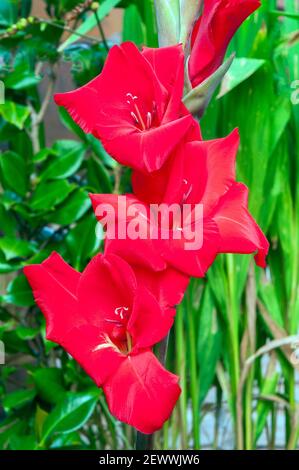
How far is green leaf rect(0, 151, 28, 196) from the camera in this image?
3.12 feet

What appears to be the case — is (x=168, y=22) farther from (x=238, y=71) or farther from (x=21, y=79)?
(x=21, y=79)

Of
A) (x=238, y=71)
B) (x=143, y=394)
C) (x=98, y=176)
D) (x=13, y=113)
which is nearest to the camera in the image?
(x=143, y=394)

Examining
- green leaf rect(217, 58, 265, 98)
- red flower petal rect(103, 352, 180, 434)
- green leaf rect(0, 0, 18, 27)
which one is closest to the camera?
red flower petal rect(103, 352, 180, 434)

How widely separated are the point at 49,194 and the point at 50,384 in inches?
11.1

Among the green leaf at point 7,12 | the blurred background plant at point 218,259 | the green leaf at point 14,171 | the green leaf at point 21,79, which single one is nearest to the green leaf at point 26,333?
the blurred background plant at point 218,259

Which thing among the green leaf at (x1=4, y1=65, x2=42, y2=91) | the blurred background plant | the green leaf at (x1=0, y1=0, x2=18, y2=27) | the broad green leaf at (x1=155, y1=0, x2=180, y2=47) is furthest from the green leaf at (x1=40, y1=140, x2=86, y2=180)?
the broad green leaf at (x1=155, y1=0, x2=180, y2=47)

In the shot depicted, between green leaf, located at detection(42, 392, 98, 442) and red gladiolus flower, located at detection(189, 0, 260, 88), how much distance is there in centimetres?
60

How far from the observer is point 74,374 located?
918mm

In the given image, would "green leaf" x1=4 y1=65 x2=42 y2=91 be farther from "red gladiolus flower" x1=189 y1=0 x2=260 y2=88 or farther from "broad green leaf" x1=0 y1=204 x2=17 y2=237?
"red gladiolus flower" x1=189 y1=0 x2=260 y2=88

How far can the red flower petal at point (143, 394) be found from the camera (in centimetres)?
32

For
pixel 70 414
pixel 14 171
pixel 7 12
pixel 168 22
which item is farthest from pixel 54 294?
pixel 7 12

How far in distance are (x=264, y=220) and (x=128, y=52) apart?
591mm

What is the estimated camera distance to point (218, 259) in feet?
2.99

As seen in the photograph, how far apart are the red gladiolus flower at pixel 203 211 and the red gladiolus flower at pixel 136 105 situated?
2 cm
